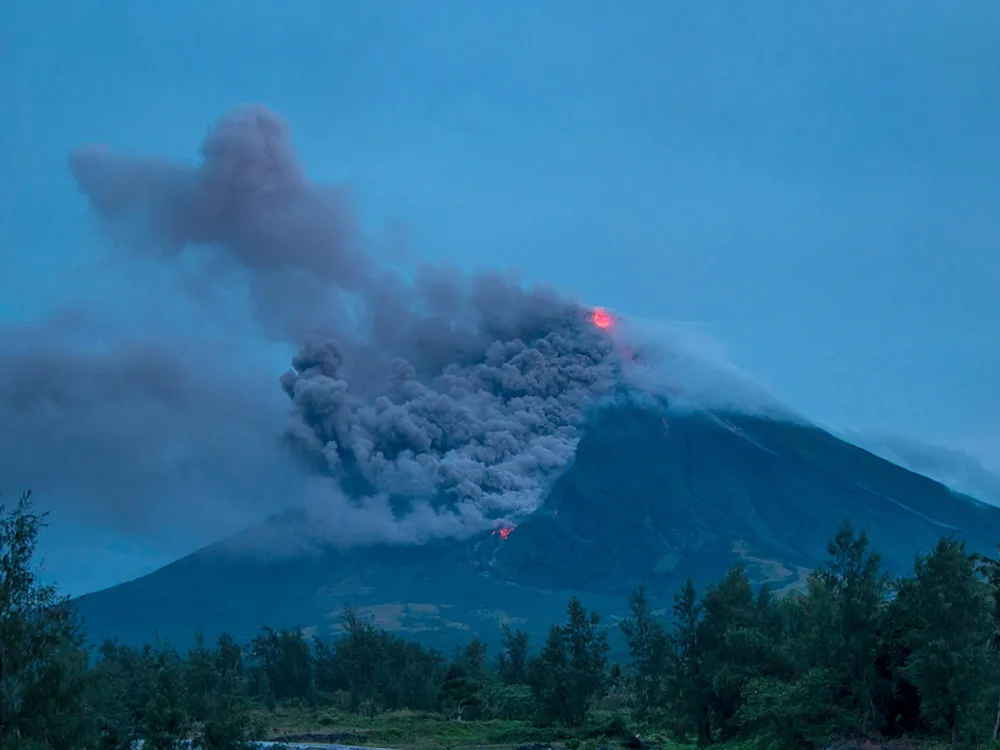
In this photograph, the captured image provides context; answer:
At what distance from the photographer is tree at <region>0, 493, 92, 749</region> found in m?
24.0

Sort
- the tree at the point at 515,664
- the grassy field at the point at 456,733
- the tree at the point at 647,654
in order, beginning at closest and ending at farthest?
the grassy field at the point at 456,733 → the tree at the point at 647,654 → the tree at the point at 515,664

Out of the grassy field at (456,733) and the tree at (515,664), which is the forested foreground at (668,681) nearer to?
the grassy field at (456,733)

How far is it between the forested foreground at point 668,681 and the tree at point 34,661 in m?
0.05

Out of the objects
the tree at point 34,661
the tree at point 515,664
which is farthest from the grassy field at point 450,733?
the tree at point 34,661

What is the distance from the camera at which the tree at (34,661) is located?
24.0 m

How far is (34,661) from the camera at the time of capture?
2489 cm

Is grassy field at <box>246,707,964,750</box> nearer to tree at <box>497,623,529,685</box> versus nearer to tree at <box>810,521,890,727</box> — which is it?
tree at <box>810,521,890,727</box>

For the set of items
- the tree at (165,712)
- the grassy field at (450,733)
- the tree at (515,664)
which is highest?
the tree at (165,712)

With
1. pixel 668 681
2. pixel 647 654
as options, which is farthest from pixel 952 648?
pixel 647 654

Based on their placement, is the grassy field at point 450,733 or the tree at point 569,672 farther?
the tree at point 569,672

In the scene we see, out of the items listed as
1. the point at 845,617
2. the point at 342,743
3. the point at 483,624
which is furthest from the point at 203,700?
the point at 483,624

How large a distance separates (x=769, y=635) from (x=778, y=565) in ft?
469

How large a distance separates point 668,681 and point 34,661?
4239 centimetres

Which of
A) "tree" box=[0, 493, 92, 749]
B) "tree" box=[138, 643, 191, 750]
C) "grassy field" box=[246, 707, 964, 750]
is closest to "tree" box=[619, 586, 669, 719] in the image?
"grassy field" box=[246, 707, 964, 750]
